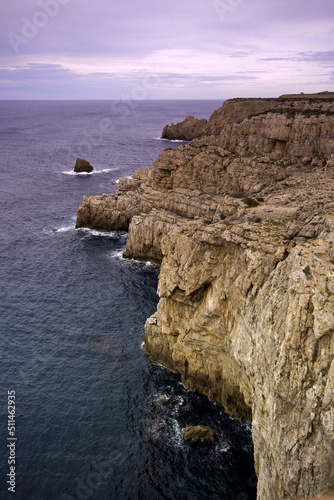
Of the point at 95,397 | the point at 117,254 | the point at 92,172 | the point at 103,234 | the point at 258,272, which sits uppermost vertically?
the point at 92,172

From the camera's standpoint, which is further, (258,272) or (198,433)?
(198,433)

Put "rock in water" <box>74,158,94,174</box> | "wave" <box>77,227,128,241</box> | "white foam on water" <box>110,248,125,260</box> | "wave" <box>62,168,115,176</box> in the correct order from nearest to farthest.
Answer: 1. "white foam on water" <box>110,248,125,260</box>
2. "wave" <box>77,227,128,241</box>
3. "wave" <box>62,168,115,176</box>
4. "rock in water" <box>74,158,94,174</box>

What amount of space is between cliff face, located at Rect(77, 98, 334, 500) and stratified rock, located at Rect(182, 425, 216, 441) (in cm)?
425

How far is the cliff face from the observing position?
2273 centimetres

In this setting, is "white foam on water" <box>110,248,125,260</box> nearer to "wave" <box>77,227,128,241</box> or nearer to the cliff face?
the cliff face

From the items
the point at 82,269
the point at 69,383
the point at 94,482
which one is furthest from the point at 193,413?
the point at 82,269

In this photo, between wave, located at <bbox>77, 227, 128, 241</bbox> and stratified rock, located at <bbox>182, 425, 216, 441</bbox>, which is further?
wave, located at <bbox>77, 227, 128, 241</bbox>

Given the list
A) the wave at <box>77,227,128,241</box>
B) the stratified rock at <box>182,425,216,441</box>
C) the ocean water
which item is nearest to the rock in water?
the wave at <box>77,227,128,241</box>

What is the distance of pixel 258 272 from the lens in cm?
3262

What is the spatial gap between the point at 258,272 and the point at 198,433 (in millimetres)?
16233

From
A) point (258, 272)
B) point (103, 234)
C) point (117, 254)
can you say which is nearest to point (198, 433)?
point (258, 272)

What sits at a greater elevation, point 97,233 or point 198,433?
point 97,233

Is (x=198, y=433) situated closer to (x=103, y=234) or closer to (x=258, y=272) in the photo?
(x=258, y=272)

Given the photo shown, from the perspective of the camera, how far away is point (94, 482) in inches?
1296
